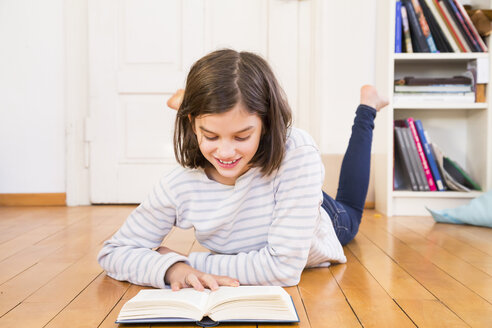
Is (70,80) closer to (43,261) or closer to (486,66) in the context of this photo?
(43,261)

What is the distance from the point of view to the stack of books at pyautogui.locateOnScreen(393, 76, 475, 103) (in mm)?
2055

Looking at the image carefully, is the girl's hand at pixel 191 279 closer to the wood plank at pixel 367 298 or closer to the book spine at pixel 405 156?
the wood plank at pixel 367 298

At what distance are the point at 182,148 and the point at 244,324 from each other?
0.42 metres

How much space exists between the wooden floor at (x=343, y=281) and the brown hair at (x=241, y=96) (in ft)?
1.00

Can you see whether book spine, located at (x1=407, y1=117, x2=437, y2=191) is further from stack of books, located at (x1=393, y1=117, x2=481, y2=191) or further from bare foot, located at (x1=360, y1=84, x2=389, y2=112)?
bare foot, located at (x1=360, y1=84, x2=389, y2=112)

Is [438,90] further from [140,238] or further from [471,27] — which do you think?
[140,238]

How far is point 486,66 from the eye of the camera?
79.3 inches

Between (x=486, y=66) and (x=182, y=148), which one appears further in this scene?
(x=486, y=66)

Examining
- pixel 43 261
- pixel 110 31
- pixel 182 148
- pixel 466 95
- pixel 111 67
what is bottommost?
pixel 43 261

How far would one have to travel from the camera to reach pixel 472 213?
1.85 meters

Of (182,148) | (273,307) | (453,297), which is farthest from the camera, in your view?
(182,148)

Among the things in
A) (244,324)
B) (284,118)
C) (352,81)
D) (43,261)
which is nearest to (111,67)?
(352,81)

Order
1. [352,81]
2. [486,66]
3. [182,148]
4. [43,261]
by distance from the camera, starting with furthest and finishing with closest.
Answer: [352,81] → [486,66] → [43,261] → [182,148]

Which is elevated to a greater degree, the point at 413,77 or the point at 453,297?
the point at 413,77
